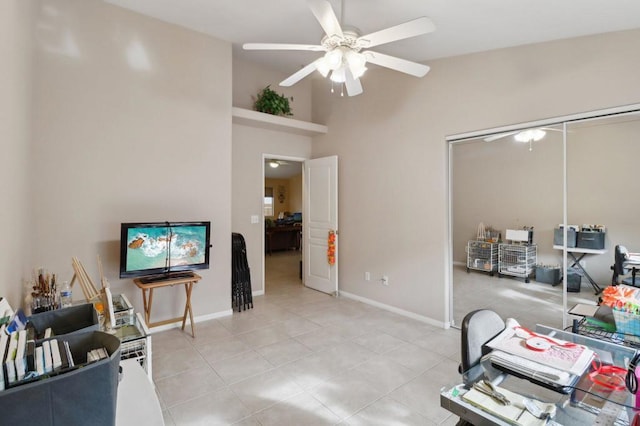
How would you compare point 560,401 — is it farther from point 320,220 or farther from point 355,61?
point 320,220

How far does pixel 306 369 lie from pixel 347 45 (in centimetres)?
265

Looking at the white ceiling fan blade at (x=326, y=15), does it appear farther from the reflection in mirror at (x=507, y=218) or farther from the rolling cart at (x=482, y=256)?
the rolling cart at (x=482, y=256)

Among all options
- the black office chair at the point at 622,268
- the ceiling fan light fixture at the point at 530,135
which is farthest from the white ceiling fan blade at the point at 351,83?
the black office chair at the point at 622,268

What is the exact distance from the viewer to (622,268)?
258 cm

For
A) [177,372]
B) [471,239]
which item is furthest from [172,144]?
[471,239]

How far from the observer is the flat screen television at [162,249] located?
120 inches

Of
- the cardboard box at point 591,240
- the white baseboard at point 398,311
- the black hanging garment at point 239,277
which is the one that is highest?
the cardboard box at point 591,240

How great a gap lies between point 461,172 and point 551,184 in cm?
88

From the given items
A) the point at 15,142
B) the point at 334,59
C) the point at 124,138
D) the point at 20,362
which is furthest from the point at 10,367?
the point at 124,138

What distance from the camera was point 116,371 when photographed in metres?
1.04

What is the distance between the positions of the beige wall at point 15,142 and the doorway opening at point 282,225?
2940 mm

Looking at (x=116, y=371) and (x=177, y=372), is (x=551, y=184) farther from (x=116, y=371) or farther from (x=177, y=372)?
(x=177, y=372)

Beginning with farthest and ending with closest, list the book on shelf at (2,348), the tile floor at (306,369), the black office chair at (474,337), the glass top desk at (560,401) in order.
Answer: the tile floor at (306,369) < the black office chair at (474,337) < the glass top desk at (560,401) < the book on shelf at (2,348)

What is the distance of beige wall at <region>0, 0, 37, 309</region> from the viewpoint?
66.0 inches
